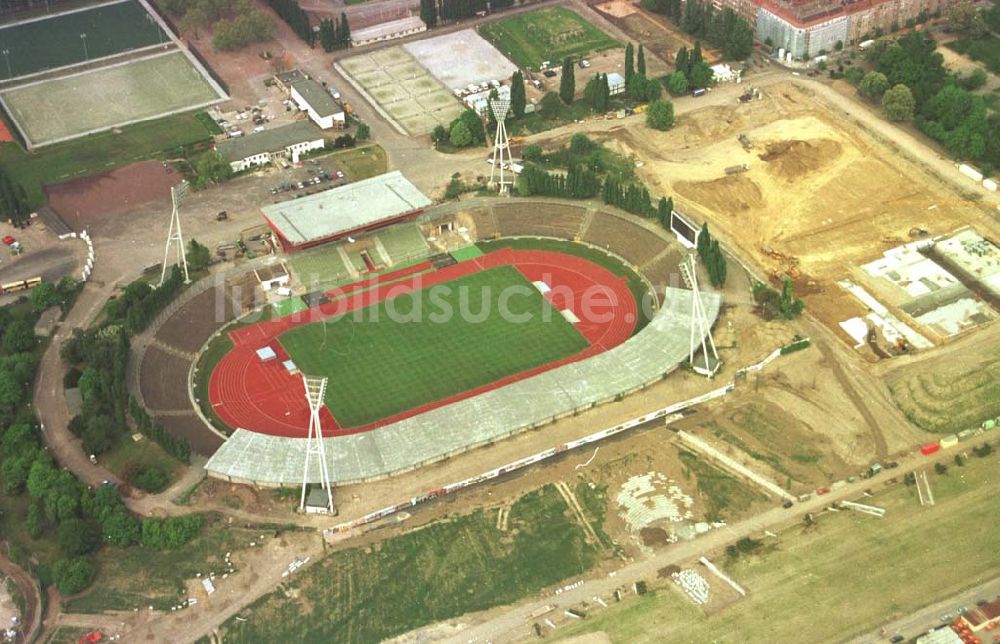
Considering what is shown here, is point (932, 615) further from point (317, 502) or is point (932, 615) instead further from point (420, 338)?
point (420, 338)

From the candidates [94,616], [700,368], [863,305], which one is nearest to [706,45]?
[863,305]

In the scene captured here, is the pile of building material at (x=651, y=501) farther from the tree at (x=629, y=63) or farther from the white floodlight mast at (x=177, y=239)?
the tree at (x=629, y=63)

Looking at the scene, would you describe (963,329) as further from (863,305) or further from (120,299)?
(120,299)

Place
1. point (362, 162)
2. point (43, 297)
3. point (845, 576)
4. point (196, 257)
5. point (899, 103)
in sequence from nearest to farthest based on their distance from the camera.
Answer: point (845, 576), point (43, 297), point (196, 257), point (362, 162), point (899, 103)

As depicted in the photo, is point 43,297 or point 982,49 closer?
point 43,297

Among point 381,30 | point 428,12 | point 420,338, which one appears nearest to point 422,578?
point 420,338

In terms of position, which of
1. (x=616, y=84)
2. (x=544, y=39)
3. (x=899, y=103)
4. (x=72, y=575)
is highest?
(x=899, y=103)

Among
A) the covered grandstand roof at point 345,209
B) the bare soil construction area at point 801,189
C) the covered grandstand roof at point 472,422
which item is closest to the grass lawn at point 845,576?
the covered grandstand roof at point 472,422
